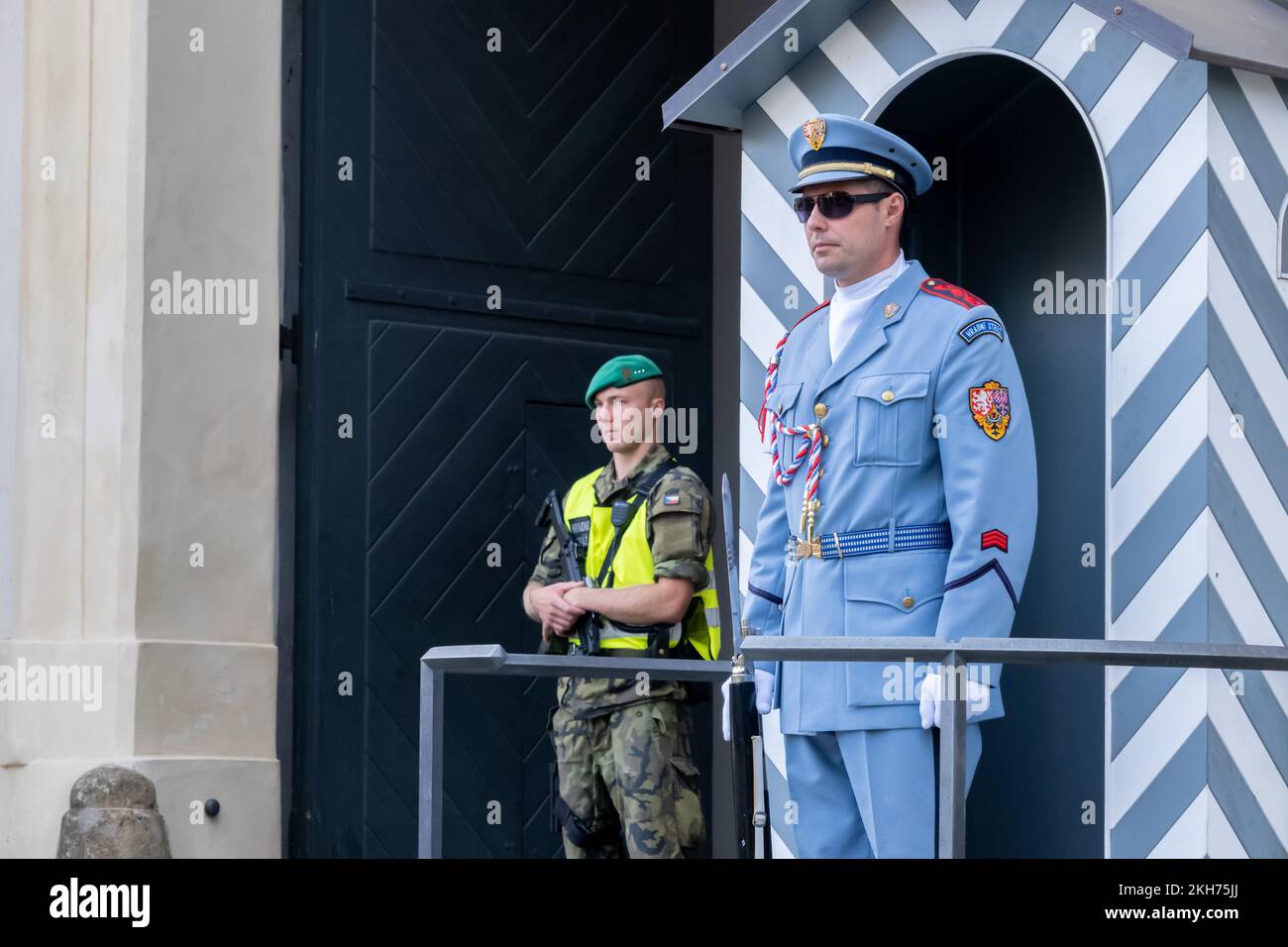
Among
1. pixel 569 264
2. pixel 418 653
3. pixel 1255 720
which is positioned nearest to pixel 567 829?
pixel 418 653

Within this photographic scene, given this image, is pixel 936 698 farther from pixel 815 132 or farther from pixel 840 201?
pixel 815 132

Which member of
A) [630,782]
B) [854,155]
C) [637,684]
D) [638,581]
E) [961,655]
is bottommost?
[630,782]

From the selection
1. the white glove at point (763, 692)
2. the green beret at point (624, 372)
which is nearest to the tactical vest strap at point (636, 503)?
the green beret at point (624, 372)

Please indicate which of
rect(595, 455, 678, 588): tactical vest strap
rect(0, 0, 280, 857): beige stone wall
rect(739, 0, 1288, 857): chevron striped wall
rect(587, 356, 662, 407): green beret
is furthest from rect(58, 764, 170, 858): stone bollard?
rect(739, 0, 1288, 857): chevron striped wall

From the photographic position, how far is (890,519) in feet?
16.9

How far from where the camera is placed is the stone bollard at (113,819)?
7.02m

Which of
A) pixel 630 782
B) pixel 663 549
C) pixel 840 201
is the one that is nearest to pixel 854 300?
pixel 840 201

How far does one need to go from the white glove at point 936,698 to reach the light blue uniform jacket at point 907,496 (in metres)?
0.03

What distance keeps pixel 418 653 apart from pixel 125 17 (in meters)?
2.26

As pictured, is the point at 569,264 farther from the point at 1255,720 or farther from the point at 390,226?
the point at 1255,720

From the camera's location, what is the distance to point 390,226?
804 centimetres

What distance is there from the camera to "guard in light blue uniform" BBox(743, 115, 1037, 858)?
498 centimetres

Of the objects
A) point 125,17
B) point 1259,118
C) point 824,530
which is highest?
point 125,17

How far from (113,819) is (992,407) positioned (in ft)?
10.7
